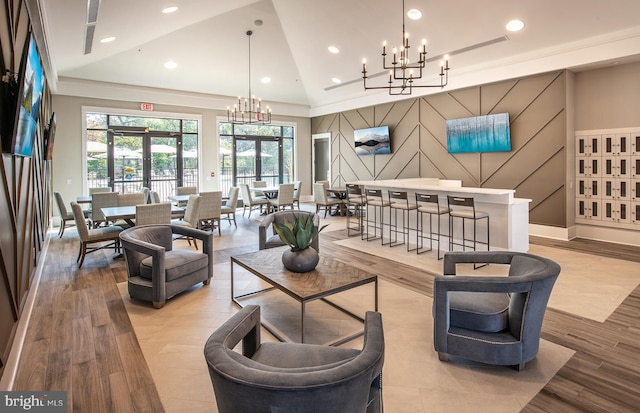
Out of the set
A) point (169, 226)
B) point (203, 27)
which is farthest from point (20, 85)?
point (203, 27)

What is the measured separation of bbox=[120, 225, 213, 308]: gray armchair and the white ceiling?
277cm

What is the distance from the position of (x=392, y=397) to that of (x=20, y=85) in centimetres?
330

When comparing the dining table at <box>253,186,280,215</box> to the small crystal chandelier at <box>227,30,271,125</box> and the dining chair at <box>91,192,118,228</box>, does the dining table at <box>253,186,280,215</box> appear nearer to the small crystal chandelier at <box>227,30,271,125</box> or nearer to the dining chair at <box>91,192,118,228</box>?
the small crystal chandelier at <box>227,30,271,125</box>

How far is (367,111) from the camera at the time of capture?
10.5 metres

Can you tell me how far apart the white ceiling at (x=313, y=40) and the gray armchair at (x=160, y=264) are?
2769 mm

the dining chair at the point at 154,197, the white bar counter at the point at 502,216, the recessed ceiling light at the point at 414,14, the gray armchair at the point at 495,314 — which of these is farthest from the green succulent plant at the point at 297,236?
the recessed ceiling light at the point at 414,14

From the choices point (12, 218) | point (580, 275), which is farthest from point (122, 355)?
point (580, 275)

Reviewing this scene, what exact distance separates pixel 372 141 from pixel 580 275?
6598mm

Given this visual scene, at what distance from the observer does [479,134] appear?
7.50 meters

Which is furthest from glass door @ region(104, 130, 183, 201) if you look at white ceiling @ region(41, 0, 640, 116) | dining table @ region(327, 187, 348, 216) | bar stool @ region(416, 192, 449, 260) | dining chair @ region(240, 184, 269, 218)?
bar stool @ region(416, 192, 449, 260)

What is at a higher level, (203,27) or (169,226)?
(203,27)

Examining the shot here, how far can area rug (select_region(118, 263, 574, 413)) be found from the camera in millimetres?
2203

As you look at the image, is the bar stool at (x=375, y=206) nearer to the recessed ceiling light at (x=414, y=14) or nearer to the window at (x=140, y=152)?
the recessed ceiling light at (x=414, y=14)

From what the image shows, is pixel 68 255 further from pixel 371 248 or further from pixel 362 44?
pixel 362 44
